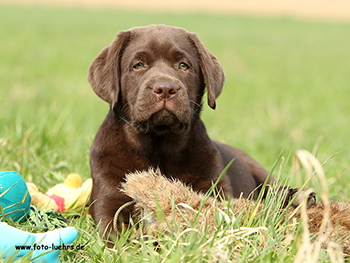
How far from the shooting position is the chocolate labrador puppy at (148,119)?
124 inches

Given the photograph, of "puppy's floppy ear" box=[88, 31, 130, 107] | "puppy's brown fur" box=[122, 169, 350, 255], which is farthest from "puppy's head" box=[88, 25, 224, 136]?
"puppy's brown fur" box=[122, 169, 350, 255]

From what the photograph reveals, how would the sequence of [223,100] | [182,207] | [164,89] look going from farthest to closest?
[223,100], [164,89], [182,207]

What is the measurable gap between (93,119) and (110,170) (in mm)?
4279

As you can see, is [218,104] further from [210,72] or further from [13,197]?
[13,197]

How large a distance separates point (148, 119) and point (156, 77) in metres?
0.28

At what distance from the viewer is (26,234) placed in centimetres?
226

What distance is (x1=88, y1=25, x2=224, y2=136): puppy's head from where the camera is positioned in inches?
120

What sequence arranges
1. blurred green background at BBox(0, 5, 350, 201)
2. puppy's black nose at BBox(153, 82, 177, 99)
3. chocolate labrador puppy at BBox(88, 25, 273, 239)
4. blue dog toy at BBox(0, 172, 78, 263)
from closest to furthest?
blue dog toy at BBox(0, 172, 78, 263) → puppy's black nose at BBox(153, 82, 177, 99) → chocolate labrador puppy at BBox(88, 25, 273, 239) → blurred green background at BBox(0, 5, 350, 201)

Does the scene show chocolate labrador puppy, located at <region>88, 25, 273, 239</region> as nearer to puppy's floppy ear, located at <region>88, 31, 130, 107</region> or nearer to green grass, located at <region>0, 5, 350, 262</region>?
puppy's floppy ear, located at <region>88, 31, 130, 107</region>

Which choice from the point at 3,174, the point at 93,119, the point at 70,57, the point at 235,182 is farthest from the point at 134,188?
the point at 70,57

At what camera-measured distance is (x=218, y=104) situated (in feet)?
35.5

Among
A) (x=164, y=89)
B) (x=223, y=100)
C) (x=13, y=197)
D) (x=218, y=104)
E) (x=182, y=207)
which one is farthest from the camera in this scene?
(x=223, y=100)

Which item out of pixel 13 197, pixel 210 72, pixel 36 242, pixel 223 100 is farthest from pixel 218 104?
pixel 36 242

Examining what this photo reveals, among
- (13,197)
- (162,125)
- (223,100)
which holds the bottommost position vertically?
(223,100)
